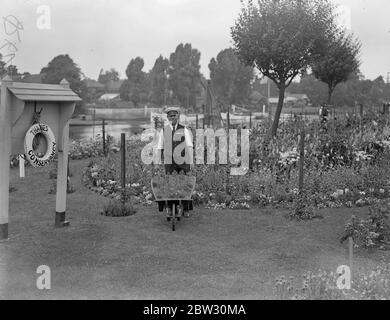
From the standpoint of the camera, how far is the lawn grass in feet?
17.0

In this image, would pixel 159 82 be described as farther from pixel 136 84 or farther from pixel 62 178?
pixel 62 178

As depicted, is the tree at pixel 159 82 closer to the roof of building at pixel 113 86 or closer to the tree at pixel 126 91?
the tree at pixel 126 91

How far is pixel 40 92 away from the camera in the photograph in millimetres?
7004

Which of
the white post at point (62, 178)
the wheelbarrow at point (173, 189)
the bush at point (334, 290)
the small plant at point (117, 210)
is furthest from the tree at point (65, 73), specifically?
the bush at point (334, 290)

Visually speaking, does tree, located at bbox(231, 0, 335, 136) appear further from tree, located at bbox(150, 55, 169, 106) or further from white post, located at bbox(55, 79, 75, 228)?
tree, located at bbox(150, 55, 169, 106)

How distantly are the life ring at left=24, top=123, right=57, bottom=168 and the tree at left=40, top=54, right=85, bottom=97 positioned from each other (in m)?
42.7

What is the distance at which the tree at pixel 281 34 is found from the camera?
51.9ft

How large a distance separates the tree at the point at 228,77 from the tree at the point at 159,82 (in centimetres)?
767

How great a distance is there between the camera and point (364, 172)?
33.7ft

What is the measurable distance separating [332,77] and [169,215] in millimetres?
19227

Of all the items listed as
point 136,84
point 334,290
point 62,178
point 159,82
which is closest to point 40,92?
point 62,178

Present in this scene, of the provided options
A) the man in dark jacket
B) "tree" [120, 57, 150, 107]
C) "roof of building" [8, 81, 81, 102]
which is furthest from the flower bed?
"tree" [120, 57, 150, 107]

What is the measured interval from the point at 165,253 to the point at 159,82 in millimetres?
69398
